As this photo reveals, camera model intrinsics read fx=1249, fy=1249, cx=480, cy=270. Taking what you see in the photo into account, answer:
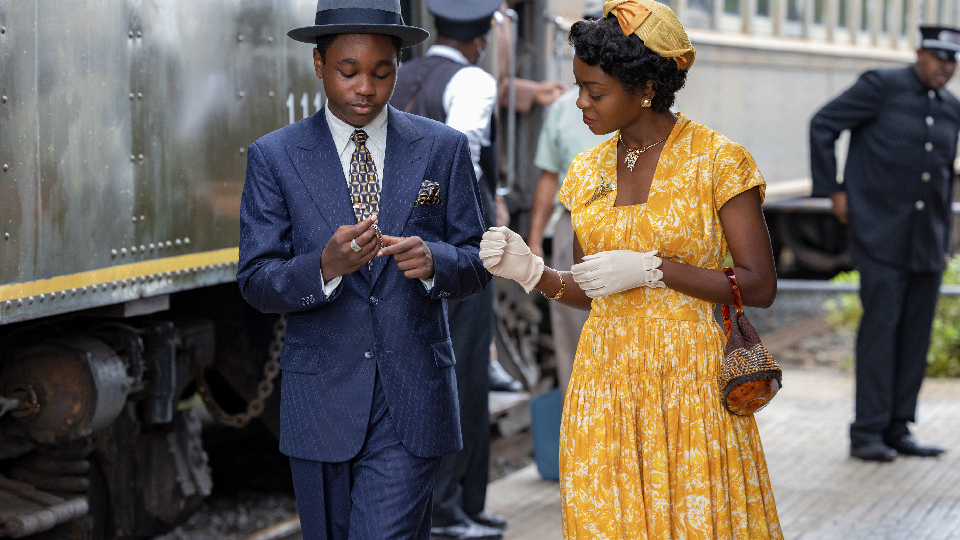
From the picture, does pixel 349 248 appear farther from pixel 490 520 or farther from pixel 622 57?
pixel 490 520

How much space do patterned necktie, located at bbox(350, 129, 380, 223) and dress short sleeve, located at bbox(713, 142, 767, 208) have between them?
772 mm

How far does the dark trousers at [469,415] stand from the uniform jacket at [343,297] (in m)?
1.79

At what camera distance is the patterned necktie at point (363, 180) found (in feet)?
9.39

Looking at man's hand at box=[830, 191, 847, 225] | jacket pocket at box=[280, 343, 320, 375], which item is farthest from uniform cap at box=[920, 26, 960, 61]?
jacket pocket at box=[280, 343, 320, 375]

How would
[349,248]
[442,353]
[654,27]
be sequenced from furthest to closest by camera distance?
[442,353] → [654,27] → [349,248]

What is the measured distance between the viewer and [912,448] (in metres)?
6.28

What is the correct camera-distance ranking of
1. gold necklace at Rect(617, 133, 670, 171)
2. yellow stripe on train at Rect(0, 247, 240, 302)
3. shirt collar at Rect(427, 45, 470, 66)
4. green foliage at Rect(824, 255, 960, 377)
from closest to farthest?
gold necklace at Rect(617, 133, 670, 171) < yellow stripe on train at Rect(0, 247, 240, 302) < shirt collar at Rect(427, 45, 470, 66) < green foliage at Rect(824, 255, 960, 377)

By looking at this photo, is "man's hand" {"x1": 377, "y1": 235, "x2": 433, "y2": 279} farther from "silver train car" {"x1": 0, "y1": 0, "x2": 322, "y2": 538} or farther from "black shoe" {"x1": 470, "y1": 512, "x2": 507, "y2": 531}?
"black shoe" {"x1": 470, "y1": 512, "x2": 507, "y2": 531}

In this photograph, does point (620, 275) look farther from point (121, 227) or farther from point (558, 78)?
point (558, 78)

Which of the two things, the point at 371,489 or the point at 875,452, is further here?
the point at 875,452

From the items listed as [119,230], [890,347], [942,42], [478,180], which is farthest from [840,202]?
[119,230]

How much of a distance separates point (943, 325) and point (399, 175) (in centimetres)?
700

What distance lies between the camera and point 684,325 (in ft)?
9.45

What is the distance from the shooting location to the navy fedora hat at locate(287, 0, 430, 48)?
2750 millimetres
